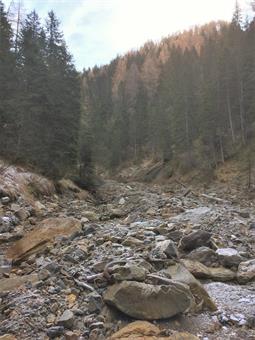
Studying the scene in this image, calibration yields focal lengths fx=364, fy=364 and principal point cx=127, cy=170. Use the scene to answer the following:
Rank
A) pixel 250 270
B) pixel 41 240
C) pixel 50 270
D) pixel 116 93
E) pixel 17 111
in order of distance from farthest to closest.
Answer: pixel 116 93, pixel 17 111, pixel 41 240, pixel 250 270, pixel 50 270

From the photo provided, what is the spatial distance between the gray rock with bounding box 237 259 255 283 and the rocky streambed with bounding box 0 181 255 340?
0.02 meters

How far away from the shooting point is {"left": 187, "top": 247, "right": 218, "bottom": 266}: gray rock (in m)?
9.80

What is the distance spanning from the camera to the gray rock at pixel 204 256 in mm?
9798

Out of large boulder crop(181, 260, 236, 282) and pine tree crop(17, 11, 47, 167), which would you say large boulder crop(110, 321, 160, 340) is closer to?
large boulder crop(181, 260, 236, 282)

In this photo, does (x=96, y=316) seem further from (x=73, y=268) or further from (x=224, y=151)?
(x=224, y=151)

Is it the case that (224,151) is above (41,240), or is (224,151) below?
above

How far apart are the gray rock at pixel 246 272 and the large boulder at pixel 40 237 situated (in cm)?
543

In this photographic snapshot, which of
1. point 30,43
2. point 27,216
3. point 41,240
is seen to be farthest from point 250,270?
point 30,43

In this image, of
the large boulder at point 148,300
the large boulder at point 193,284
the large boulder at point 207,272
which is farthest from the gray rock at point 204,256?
the large boulder at point 148,300

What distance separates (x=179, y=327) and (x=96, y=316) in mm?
1457

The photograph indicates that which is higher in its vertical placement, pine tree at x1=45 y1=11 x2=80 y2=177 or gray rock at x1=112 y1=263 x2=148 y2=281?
pine tree at x1=45 y1=11 x2=80 y2=177

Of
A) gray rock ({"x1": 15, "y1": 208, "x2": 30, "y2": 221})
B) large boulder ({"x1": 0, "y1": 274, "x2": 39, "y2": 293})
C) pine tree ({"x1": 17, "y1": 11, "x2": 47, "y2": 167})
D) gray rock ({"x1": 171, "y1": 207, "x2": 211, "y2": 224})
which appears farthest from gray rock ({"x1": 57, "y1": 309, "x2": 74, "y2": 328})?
pine tree ({"x1": 17, "y1": 11, "x2": 47, "y2": 167})

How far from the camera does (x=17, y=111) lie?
23.0 meters

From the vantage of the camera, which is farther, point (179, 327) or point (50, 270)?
point (50, 270)
